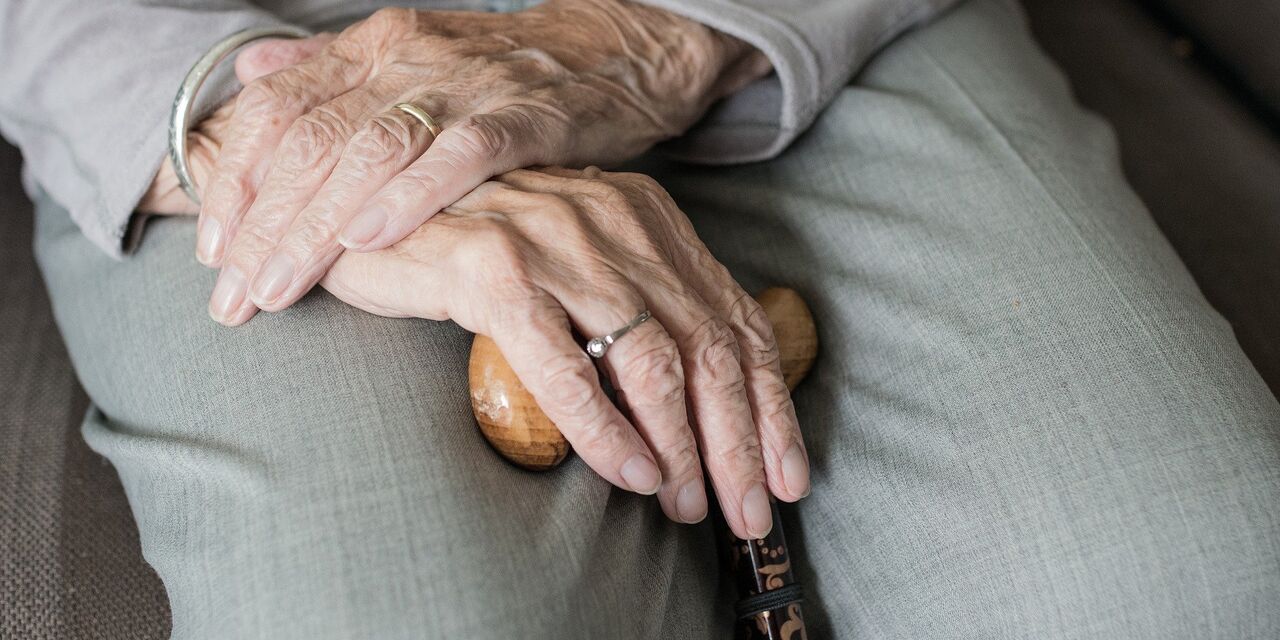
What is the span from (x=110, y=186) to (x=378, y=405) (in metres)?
0.35

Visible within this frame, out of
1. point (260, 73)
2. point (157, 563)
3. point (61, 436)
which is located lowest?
point (61, 436)

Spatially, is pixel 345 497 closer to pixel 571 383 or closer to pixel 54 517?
pixel 571 383

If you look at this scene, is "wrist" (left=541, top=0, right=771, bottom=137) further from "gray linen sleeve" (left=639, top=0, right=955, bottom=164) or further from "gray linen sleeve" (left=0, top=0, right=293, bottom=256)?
"gray linen sleeve" (left=0, top=0, right=293, bottom=256)

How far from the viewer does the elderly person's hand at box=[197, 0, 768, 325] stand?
0.65 meters

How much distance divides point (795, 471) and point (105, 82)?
0.68 m

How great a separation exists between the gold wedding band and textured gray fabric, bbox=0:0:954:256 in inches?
7.6

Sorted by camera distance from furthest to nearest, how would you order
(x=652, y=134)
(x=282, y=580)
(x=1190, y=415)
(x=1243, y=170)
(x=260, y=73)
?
(x=1243, y=170)
(x=652, y=134)
(x=260, y=73)
(x=1190, y=415)
(x=282, y=580)

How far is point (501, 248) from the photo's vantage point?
0.61 metres

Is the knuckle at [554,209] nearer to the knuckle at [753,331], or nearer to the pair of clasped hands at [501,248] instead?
the pair of clasped hands at [501,248]

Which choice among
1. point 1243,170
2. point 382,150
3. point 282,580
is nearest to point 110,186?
point 382,150

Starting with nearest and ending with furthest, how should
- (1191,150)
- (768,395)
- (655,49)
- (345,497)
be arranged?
1. (345,497)
2. (768,395)
3. (655,49)
4. (1191,150)

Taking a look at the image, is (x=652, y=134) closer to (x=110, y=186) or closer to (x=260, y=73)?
(x=260, y=73)

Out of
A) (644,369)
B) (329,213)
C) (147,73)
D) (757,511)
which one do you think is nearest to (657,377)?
(644,369)

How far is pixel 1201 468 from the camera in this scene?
0.63 metres
